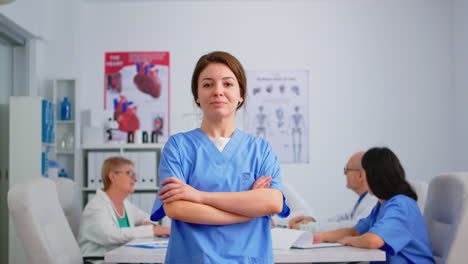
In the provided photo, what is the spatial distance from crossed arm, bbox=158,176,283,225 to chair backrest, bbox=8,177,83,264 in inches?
38.9

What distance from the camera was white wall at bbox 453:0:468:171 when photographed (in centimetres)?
512

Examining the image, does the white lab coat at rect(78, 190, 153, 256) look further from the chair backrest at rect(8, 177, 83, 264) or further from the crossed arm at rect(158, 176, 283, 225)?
the crossed arm at rect(158, 176, 283, 225)

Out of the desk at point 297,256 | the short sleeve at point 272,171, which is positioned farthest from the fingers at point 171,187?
the desk at point 297,256

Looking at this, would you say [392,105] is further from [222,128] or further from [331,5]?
[222,128]

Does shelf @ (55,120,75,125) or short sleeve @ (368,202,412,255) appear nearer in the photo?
short sleeve @ (368,202,412,255)

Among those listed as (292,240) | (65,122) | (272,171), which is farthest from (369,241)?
(65,122)

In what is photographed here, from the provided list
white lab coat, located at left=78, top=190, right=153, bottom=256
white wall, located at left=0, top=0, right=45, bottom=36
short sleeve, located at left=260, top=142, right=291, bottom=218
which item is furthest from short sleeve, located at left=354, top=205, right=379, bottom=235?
white wall, located at left=0, top=0, right=45, bottom=36

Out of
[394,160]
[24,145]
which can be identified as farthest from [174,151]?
[24,145]

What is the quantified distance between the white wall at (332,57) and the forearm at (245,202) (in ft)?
13.4

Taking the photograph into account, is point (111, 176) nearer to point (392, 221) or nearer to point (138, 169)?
point (138, 169)

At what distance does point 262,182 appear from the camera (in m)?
1.30

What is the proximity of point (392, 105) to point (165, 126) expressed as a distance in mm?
2499

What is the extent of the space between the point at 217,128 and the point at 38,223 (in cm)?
107

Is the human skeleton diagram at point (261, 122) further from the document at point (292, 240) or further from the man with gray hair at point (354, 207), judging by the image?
the document at point (292, 240)
